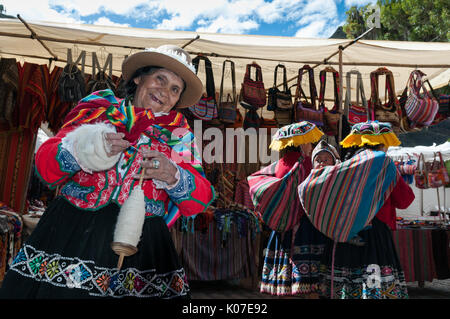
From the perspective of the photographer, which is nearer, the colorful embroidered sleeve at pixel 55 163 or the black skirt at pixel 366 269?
the colorful embroidered sleeve at pixel 55 163

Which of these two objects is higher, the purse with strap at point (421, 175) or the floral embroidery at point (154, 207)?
the purse with strap at point (421, 175)

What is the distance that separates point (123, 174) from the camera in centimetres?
167

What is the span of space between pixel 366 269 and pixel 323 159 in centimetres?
118

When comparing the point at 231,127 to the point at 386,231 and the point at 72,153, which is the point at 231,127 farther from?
the point at 72,153

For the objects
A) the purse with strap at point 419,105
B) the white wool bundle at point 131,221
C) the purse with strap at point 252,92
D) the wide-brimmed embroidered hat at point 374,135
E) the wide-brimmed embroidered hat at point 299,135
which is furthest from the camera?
the purse with strap at point 419,105

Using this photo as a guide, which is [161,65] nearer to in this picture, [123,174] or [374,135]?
[123,174]

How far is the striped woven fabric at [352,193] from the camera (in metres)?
3.32

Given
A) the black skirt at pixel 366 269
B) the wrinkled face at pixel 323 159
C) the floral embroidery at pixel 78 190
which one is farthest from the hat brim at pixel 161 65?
the black skirt at pixel 366 269

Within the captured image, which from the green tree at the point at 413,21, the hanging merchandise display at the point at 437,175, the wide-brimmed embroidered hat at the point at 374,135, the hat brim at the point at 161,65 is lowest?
the hat brim at the point at 161,65

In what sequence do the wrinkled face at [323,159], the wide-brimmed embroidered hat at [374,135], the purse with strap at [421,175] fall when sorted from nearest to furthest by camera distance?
the wide-brimmed embroidered hat at [374,135]
the wrinkled face at [323,159]
the purse with strap at [421,175]

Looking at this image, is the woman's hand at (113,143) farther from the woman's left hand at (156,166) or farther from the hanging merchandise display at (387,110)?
the hanging merchandise display at (387,110)

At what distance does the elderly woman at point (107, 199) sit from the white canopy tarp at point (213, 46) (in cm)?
349
